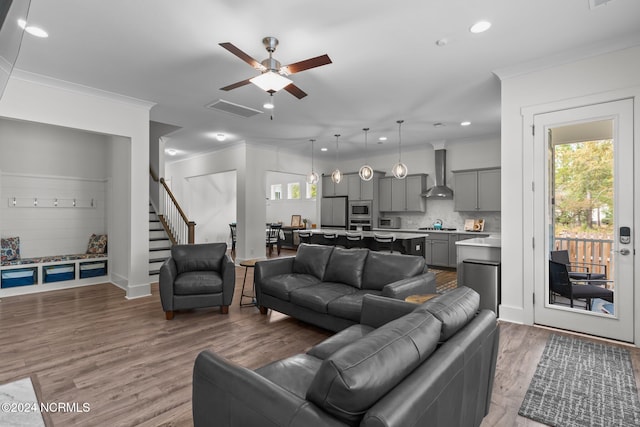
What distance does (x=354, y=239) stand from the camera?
6688mm

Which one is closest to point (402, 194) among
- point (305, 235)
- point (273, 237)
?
point (305, 235)

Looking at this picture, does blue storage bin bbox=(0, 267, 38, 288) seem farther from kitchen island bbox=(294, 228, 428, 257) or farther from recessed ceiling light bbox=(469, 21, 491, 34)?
recessed ceiling light bbox=(469, 21, 491, 34)

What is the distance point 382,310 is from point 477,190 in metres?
5.85

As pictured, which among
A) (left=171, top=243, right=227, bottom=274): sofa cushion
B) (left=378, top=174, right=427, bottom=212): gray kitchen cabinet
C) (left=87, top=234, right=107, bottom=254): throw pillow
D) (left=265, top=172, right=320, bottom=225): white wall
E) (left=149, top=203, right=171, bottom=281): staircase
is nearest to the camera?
(left=171, top=243, right=227, bottom=274): sofa cushion

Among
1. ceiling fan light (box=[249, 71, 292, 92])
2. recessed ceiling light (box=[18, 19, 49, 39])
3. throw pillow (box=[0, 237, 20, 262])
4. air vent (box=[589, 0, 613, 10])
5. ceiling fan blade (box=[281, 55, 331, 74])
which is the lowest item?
throw pillow (box=[0, 237, 20, 262])

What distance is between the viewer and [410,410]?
103 cm

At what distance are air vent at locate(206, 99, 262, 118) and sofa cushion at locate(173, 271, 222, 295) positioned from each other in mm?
2580

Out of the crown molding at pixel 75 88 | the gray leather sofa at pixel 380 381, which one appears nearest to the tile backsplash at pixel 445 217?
the gray leather sofa at pixel 380 381

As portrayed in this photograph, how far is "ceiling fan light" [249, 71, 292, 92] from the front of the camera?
2992 millimetres

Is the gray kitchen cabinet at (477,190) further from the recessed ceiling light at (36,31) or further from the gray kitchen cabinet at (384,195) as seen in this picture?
the recessed ceiling light at (36,31)

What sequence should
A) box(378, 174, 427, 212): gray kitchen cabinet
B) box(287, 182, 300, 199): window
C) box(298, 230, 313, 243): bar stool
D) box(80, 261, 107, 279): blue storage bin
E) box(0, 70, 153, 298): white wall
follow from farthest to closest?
box(287, 182, 300, 199): window < box(378, 174, 427, 212): gray kitchen cabinet < box(298, 230, 313, 243): bar stool < box(80, 261, 107, 279): blue storage bin < box(0, 70, 153, 298): white wall

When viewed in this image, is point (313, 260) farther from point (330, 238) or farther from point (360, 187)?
point (360, 187)

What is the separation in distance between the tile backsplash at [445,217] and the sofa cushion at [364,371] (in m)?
6.81

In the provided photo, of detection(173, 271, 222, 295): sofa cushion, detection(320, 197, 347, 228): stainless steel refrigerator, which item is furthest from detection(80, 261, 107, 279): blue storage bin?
detection(320, 197, 347, 228): stainless steel refrigerator
